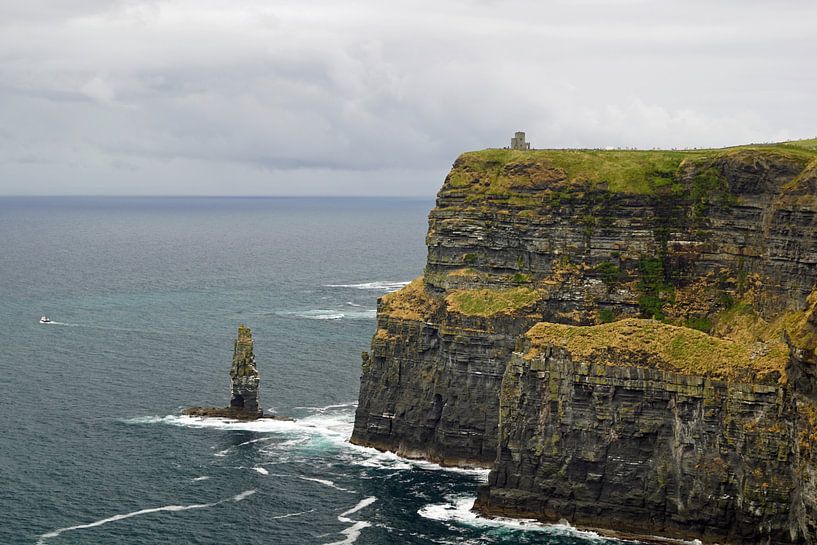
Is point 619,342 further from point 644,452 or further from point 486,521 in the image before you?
point 486,521

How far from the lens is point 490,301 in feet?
377

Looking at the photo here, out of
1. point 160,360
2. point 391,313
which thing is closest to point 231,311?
point 160,360

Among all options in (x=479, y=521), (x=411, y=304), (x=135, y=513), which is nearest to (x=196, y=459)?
(x=135, y=513)

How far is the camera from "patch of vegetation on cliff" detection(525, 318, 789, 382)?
92.6 m

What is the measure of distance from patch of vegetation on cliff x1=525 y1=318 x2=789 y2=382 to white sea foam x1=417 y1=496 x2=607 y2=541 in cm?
1475

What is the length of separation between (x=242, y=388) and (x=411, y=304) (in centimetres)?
2300

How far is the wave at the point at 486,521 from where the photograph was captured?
95.7 m

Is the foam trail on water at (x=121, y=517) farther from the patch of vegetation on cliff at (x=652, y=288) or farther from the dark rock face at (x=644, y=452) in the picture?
the patch of vegetation on cliff at (x=652, y=288)

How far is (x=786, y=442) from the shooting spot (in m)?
88.6

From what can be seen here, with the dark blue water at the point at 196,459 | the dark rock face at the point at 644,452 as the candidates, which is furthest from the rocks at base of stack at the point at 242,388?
the dark rock face at the point at 644,452

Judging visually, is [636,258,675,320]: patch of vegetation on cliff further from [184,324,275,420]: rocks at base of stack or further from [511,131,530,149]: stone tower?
[184,324,275,420]: rocks at base of stack

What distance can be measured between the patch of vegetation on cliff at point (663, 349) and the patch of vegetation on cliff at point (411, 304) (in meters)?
17.6

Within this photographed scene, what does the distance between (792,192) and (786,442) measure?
73.3ft

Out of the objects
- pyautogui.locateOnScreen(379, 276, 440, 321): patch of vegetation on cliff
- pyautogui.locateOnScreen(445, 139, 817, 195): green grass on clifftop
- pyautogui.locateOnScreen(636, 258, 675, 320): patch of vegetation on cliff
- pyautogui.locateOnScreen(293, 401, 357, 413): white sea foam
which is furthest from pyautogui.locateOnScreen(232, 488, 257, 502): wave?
pyautogui.locateOnScreen(636, 258, 675, 320): patch of vegetation on cliff
